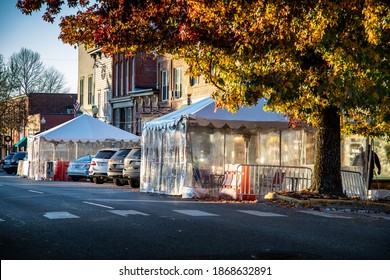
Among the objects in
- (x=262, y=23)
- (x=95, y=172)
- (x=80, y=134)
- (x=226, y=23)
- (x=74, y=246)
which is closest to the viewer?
(x=74, y=246)

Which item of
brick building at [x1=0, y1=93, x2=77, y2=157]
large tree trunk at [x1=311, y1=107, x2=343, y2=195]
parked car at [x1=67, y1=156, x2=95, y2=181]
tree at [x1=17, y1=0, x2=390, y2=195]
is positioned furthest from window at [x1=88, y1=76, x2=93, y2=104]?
large tree trunk at [x1=311, y1=107, x2=343, y2=195]

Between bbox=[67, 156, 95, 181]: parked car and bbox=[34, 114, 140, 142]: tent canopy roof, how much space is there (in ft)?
5.11

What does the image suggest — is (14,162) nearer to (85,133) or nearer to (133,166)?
(85,133)

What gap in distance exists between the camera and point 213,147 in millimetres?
28312

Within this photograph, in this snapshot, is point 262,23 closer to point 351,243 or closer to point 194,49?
point 194,49

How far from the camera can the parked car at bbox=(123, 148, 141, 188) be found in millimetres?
33969

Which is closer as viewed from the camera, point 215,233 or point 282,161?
point 215,233

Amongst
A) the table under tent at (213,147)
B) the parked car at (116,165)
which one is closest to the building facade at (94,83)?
the parked car at (116,165)

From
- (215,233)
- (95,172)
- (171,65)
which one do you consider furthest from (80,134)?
(215,233)

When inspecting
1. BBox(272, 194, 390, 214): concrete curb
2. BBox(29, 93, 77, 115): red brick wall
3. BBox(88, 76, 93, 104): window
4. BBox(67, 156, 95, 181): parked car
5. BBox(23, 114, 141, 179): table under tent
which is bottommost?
BBox(272, 194, 390, 214): concrete curb

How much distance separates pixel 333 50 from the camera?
2097 cm

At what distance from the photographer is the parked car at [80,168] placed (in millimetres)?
42562

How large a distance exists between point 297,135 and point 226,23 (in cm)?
910

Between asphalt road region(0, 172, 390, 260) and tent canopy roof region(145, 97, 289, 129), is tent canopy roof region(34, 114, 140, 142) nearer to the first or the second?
tent canopy roof region(145, 97, 289, 129)
